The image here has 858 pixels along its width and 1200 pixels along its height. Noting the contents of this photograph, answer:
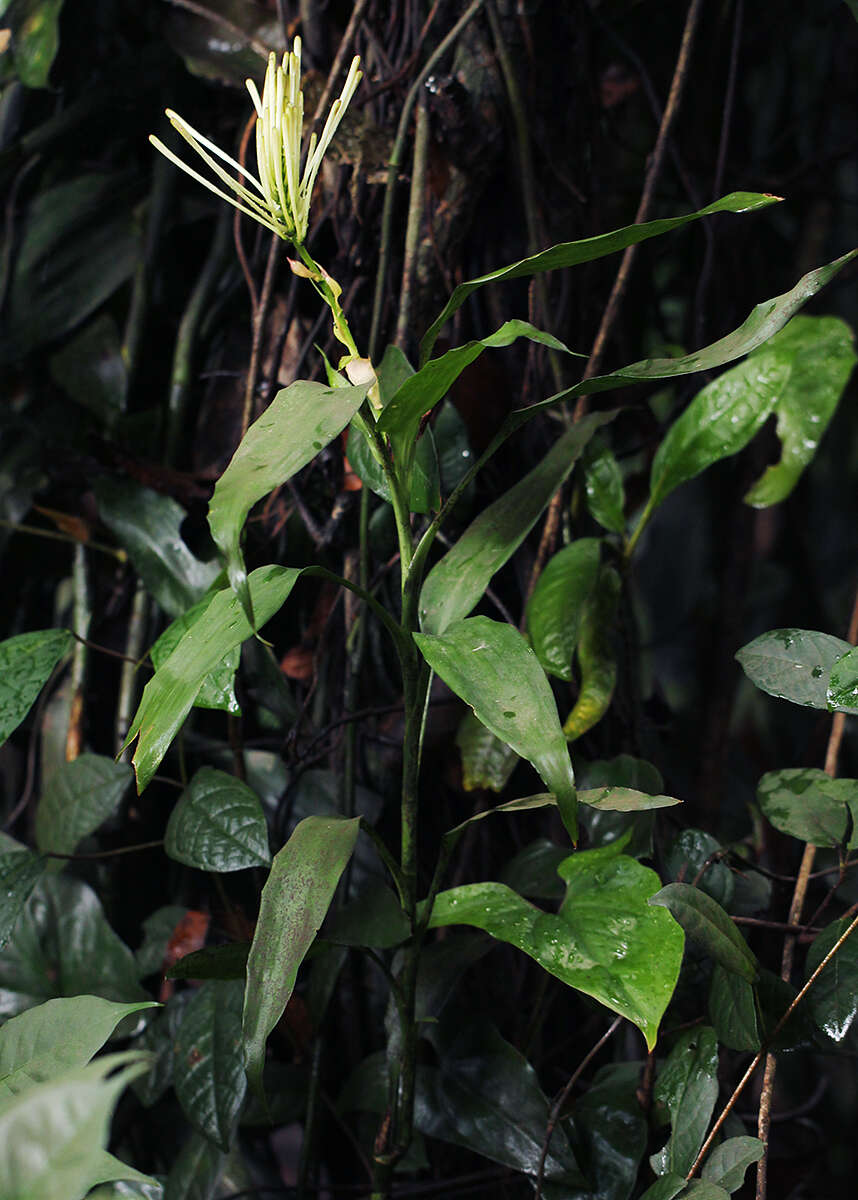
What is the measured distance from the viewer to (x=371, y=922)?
641 millimetres

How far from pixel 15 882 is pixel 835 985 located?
0.58m

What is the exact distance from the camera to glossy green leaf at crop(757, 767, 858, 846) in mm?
628

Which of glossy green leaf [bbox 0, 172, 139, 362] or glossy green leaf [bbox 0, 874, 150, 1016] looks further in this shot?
glossy green leaf [bbox 0, 172, 139, 362]

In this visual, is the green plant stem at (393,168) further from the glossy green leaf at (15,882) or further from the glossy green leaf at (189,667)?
the glossy green leaf at (15,882)

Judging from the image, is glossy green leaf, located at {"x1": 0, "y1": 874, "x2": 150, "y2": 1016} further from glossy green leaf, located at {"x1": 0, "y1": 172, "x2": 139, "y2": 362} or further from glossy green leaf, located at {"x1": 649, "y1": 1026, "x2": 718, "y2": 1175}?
glossy green leaf, located at {"x1": 0, "y1": 172, "x2": 139, "y2": 362}

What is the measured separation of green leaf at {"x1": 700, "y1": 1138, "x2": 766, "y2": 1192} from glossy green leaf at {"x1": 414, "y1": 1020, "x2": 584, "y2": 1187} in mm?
146

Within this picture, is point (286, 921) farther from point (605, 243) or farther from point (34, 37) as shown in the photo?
point (34, 37)

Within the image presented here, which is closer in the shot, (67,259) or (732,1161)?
(732,1161)

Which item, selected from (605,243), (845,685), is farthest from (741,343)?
(845,685)

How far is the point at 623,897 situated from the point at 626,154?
1.01 metres

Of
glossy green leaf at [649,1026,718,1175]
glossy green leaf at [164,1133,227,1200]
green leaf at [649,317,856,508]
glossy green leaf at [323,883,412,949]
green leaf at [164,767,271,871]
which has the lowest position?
glossy green leaf at [164,1133,227,1200]

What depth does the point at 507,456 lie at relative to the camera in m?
0.89

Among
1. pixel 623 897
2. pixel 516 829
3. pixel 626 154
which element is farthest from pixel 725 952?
pixel 626 154

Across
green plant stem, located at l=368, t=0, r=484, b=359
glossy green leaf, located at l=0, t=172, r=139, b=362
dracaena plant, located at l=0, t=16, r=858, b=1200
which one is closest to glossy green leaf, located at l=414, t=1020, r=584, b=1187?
dracaena plant, located at l=0, t=16, r=858, b=1200
